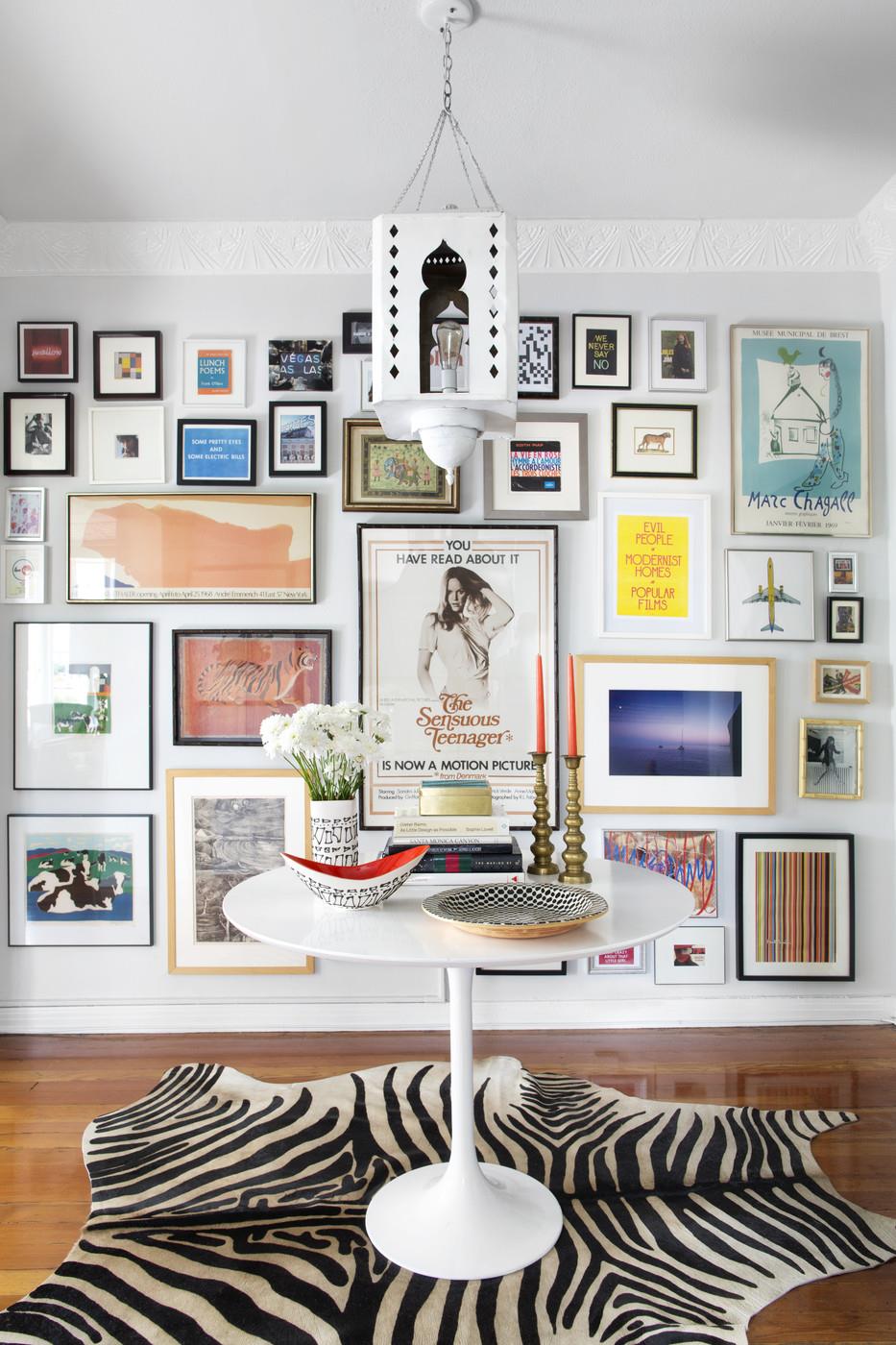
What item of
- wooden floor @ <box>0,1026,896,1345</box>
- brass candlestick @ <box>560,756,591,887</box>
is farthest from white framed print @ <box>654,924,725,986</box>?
brass candlestick @ <box>560,756,591,887</box>

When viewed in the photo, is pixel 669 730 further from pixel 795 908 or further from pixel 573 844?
pixel 573 844

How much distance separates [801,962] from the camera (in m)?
2.97

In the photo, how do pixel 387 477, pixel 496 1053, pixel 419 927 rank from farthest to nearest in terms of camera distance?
1. pixel 387 477
2. pixel 496 1053
3. pixel 419 927

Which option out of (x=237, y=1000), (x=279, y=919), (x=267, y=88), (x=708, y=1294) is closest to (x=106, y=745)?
(x=237, y=1000)

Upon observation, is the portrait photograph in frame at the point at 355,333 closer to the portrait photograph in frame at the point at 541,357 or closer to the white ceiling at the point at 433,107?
the white ceiling at the point at 433,107

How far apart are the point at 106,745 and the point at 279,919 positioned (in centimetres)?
155

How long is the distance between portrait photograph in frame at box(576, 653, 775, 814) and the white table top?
40.0 inches

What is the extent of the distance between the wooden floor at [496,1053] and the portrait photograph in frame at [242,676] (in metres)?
1.00

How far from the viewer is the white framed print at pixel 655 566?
297 centimetres

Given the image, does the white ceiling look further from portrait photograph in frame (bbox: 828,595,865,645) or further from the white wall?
portrait photograph in frame (bbox: 828,595,865,645)

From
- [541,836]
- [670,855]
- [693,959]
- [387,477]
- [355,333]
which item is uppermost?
[355,333]

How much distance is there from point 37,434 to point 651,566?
2.09 metres

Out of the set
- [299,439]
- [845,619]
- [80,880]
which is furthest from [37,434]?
[845,619]

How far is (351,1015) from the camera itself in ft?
9.68
